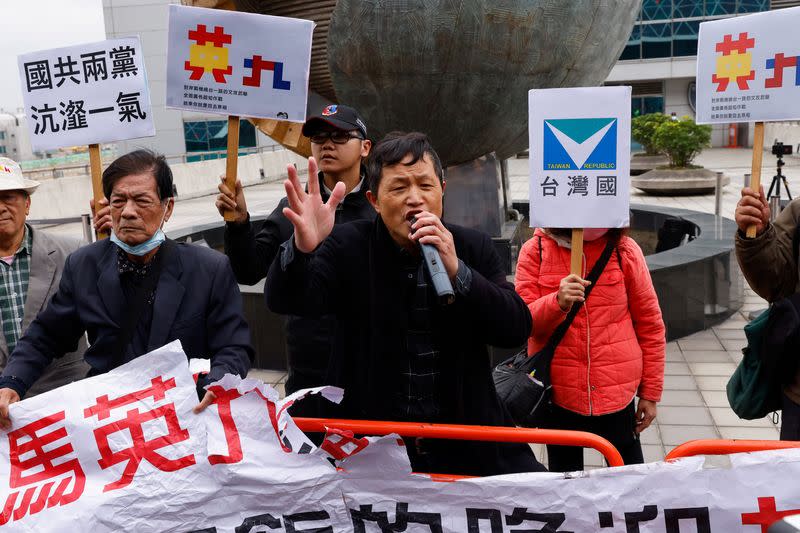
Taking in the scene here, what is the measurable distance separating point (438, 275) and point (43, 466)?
1.27 m

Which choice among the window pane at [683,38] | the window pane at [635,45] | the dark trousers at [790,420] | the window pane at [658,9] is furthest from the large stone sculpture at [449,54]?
the window pane at [683,38]

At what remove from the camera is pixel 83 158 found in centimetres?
2262

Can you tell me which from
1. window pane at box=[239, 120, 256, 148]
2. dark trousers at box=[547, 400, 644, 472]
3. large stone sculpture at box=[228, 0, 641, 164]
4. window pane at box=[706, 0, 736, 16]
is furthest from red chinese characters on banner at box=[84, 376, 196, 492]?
window pane at box=[706, 0, 736, 16]

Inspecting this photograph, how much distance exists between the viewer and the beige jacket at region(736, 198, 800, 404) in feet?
8.55

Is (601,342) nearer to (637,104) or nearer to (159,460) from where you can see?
(159,460)

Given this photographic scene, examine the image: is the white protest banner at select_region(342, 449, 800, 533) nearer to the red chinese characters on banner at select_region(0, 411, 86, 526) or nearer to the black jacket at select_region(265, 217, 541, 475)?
the black jacket at select_region(265, 217, 541, 475)

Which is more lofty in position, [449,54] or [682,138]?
[449,54]

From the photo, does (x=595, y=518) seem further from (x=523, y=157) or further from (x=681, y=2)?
(x=681, y=2)

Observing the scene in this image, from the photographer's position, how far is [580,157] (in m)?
2.64

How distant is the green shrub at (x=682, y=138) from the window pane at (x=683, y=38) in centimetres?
1871

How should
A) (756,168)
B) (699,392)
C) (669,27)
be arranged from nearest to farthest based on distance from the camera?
(756,168), (699,392), (669,27)

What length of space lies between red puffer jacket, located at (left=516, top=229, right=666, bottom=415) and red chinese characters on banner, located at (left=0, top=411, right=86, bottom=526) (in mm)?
1618

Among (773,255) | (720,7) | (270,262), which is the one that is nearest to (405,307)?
(270,262)

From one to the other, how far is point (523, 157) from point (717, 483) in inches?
1234
